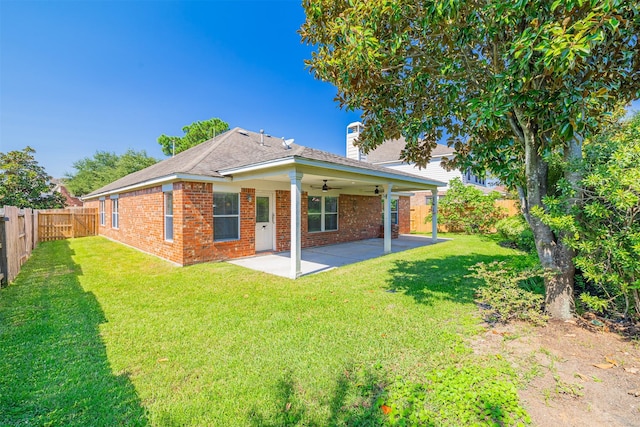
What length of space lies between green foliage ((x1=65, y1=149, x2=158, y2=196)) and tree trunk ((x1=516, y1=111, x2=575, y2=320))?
3801 centimetres

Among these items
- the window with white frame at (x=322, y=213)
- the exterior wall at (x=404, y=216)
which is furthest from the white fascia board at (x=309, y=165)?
the exterior wall at (x=404, y=216)

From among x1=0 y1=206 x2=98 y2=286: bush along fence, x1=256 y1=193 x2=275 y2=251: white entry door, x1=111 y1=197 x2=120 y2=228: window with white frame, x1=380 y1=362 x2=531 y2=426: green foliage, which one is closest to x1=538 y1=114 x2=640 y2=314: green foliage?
x1=380 y1=362 x2=531 y2=426: green foliage

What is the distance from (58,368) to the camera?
9.93ft

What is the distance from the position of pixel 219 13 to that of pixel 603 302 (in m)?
12.2

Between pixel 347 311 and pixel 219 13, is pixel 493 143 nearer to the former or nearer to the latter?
pixel 347 311

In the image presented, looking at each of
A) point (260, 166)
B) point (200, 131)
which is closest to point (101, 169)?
point (200, 131)

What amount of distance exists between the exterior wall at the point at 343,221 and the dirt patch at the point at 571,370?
784 centimetres

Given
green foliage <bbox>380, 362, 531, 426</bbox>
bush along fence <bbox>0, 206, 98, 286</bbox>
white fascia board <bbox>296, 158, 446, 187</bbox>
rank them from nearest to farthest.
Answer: green foliage <bbox>380, 362, 531, 426</bbox> < white fascia board <bbox>296, 158, 446, 187</bbox> < bush along fence <bbox>0, 206, 98, 286</bbox>

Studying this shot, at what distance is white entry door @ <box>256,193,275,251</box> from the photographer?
33.0 ft

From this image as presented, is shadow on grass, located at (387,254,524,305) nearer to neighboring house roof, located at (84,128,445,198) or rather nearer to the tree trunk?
the tree trunk

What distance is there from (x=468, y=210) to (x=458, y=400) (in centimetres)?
1664

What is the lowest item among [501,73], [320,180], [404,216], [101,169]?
[404,216]

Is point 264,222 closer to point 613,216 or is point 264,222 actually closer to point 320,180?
point 320,180

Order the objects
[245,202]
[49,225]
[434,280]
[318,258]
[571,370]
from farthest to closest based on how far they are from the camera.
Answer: [49,225] < [318,258] < [245,202] < [434,280] < [571,370]
